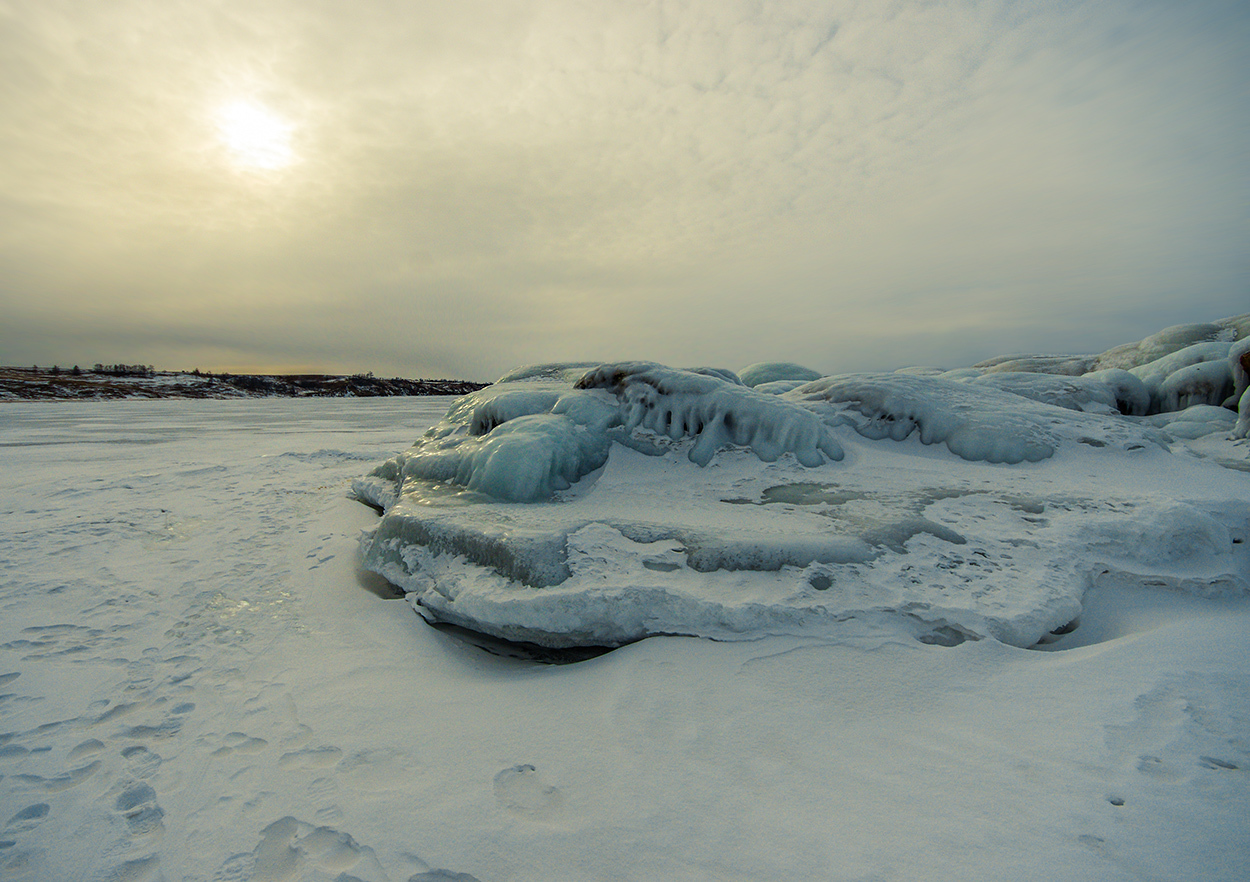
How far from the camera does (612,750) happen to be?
1753mm

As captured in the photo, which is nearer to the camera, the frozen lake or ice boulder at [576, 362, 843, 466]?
the frozen lake

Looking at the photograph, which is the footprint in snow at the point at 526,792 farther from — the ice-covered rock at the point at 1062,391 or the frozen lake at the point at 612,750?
the ice-covered rock at the point at 1062,391

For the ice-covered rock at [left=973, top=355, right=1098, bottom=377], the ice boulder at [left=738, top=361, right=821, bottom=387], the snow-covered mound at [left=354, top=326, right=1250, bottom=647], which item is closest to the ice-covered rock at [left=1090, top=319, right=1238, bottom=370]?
the ice-covered rock at [left=973, top=355, right=1098, bottom=377]

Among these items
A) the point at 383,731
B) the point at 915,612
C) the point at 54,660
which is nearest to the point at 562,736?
the point at 383,731

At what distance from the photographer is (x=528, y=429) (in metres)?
4.44

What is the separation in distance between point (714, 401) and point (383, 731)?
154 inches

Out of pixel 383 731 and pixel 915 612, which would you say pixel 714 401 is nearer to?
pixel 915 612

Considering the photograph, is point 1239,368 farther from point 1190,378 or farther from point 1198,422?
point 1198,422

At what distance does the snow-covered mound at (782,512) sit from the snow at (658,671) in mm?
26

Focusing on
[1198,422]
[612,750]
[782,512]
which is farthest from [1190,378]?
[612,750]

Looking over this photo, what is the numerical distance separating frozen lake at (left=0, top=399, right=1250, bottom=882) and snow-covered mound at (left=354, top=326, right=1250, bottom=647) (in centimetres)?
20

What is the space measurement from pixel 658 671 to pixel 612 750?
488mm

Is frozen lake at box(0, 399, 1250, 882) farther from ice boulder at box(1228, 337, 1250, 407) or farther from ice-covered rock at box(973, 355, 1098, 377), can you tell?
ice-covered rock at box(973, 355, 1098, 377)

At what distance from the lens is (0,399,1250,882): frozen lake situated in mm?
1329
